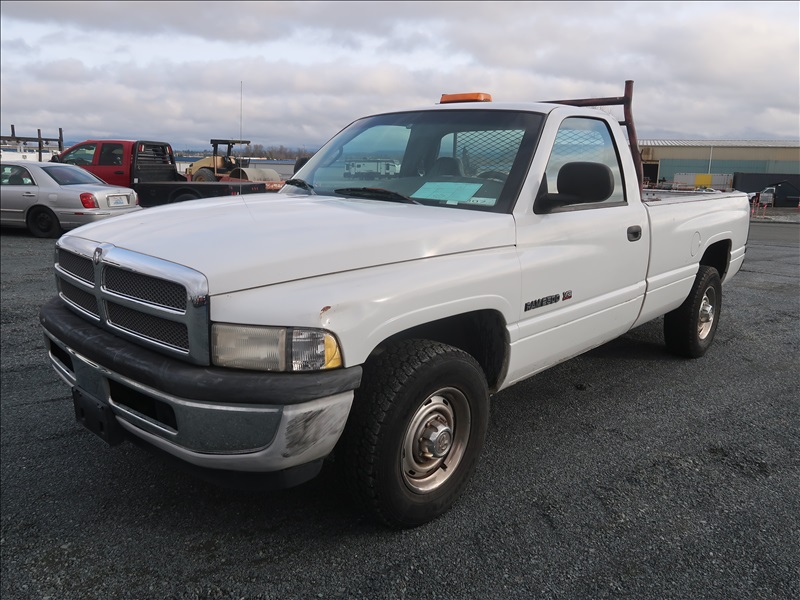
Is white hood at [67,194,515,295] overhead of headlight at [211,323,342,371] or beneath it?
overhead

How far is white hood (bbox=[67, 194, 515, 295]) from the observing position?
2.30 m

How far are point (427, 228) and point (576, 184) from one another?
847 millimetres

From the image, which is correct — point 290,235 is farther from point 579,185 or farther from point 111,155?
point 111,155

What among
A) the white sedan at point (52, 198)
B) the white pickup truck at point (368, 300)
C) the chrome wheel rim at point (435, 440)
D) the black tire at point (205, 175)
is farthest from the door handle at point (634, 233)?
the black tire at point (205, 175)

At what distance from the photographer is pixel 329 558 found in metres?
2.57

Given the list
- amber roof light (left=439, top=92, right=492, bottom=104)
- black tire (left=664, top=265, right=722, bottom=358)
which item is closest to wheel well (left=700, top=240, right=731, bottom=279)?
black tire (left=664, top=265, right=722, bottom=358)

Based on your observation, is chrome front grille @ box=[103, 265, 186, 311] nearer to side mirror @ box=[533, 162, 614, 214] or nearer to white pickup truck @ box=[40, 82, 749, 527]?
white pickup truck @ box=[40, 82, 749, 527]

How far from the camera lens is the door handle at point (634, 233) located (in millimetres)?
3865

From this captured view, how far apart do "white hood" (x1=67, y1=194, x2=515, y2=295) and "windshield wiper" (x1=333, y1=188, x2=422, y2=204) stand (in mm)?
80

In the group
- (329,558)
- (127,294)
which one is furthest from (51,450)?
(329,558)

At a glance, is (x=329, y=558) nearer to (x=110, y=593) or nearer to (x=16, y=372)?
(x=110, y=593)

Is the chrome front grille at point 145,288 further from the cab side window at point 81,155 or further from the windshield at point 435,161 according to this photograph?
the cab side window at point 81,155

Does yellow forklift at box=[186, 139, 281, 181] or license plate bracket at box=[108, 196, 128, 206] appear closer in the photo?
license plate bracket at box=[108, 196, 128, 206]

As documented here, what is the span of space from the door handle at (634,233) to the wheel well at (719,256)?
182cm
